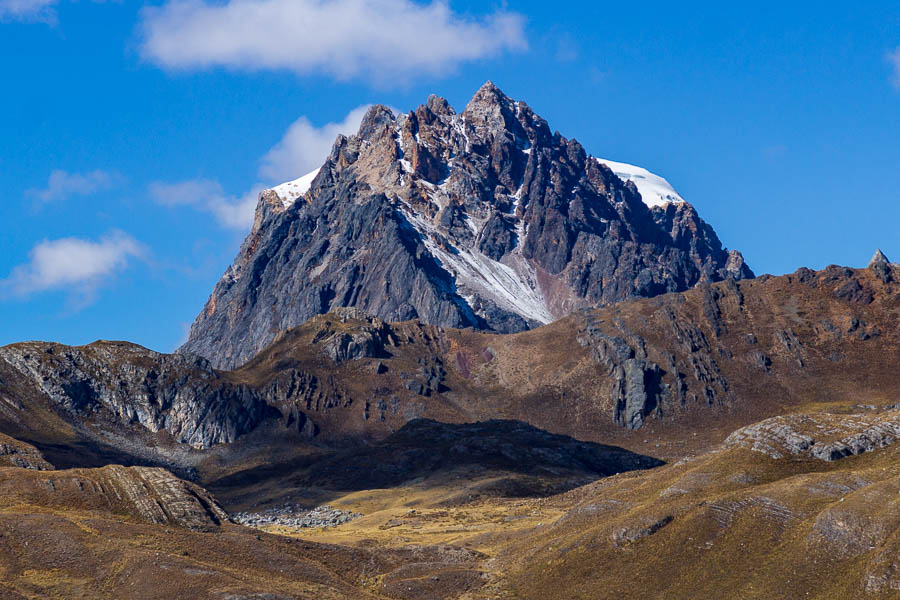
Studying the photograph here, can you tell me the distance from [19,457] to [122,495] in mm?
47184

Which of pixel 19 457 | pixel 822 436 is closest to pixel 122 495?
pixel 19 457

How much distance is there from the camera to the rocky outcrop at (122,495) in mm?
121188

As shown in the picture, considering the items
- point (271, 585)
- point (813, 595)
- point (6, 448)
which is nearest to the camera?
point (813, 595)

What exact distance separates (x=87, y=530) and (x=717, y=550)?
71.4 metres

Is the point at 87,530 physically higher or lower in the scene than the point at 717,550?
higher

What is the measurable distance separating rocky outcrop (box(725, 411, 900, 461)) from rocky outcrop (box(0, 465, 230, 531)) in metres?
77.4

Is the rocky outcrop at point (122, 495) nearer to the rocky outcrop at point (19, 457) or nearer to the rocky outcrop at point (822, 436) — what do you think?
the rocky outcrop at point (19, 457)

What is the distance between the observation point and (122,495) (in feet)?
411

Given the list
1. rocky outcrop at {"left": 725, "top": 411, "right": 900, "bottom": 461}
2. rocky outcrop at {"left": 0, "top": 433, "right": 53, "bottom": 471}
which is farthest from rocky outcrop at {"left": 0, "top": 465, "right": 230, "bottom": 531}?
rocky outcrop at {"left": 725, "top": 411, "right": 900, "bottom": 461}

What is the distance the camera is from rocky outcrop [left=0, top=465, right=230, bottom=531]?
121 m

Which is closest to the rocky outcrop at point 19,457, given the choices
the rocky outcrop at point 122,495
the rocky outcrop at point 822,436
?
the rocky outcrop at point 122,495

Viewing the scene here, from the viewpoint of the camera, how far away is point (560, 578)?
118 meters

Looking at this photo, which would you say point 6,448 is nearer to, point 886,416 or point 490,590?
point 490,590

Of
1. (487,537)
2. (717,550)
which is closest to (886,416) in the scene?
(717,550)
